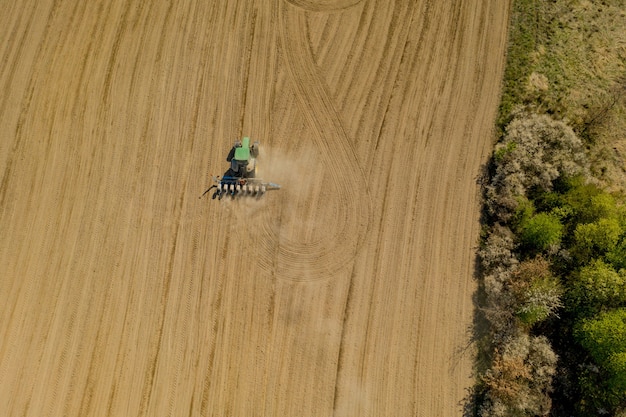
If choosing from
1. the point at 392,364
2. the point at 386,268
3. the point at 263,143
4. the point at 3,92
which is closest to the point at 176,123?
the point at 263,143

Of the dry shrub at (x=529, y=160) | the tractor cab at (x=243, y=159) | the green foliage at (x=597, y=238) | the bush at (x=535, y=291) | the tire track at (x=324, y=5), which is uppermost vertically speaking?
the tire track at (x=324, y=5)

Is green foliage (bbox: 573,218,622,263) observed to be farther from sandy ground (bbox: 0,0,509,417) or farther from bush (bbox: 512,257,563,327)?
sandy ground (bbox: 0,0,509,417)

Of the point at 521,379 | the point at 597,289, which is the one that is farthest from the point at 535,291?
the point at 521,379

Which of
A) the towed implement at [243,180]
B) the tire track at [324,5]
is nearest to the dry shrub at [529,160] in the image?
the towed implement at [243,180]

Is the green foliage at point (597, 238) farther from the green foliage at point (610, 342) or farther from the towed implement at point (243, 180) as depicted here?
the towed implement at point (243, 180)

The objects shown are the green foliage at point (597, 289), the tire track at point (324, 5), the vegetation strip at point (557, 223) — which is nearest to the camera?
the green foliage at point (597, 289)

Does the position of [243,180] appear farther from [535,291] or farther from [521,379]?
[521,379]

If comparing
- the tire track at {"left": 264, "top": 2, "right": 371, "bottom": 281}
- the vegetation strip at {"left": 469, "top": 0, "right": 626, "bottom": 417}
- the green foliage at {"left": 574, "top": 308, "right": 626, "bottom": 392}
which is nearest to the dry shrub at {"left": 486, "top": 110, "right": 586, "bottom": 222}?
the vegetation strip at {"left": 469, "top": 0, "right": 626, "bottom": 417}
